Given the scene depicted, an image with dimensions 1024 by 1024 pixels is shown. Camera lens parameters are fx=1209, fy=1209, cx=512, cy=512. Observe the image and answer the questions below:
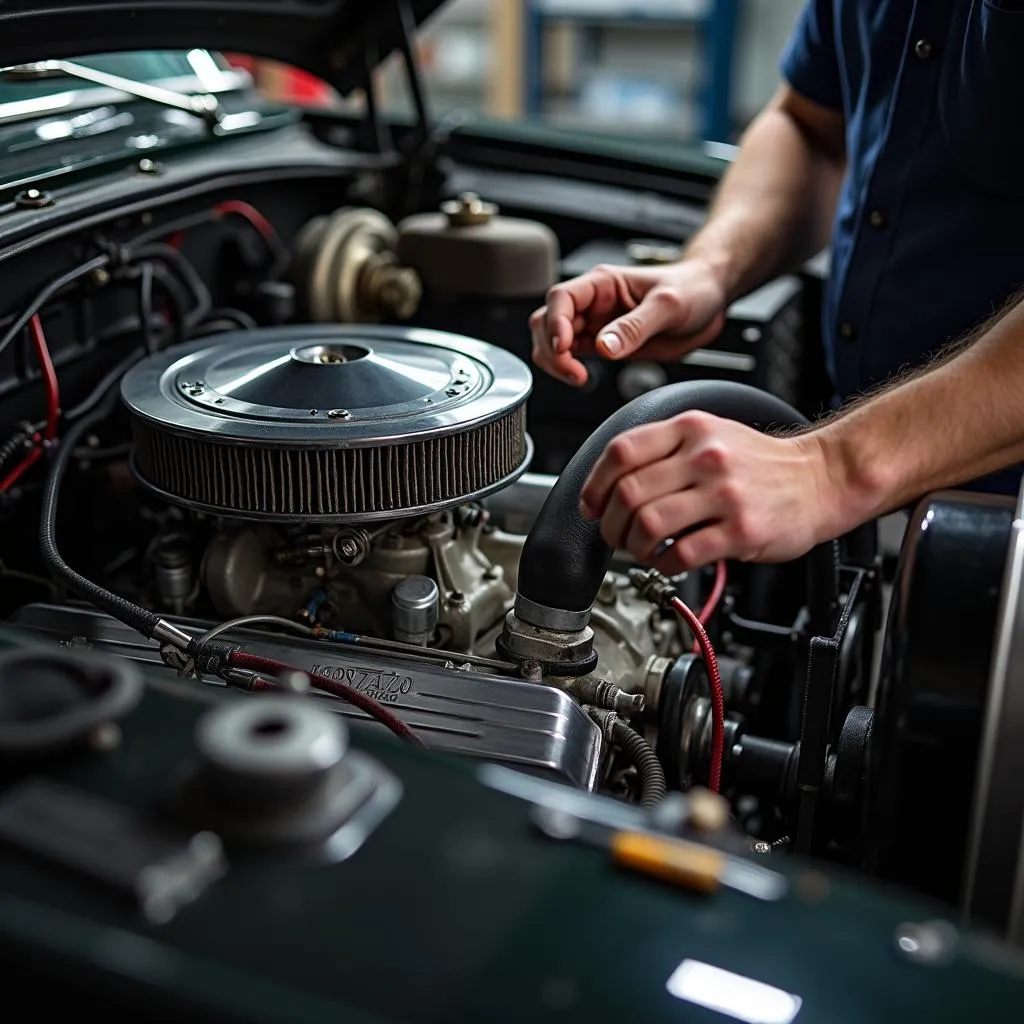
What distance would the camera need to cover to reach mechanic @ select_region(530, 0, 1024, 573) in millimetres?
825

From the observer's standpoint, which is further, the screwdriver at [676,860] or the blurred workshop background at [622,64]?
the blurred workshop background at [622,64]

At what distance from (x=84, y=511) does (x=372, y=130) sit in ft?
3.03

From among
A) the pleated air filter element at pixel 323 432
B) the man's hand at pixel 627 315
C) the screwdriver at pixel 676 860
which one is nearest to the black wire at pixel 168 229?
the pleated air filter element at pixel 323 432

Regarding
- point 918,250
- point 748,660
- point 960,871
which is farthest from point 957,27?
point 960,871

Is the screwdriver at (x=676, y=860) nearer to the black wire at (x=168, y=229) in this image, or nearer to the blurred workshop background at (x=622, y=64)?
the black wire at (x=168, y=229)

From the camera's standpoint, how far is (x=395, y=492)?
38.7 inches

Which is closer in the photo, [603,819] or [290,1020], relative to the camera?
[290,1020]

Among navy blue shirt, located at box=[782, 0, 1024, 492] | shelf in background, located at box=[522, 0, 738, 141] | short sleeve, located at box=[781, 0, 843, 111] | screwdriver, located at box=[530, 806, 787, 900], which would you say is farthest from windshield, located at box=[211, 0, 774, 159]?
screwdriver, located at box=[530, 806, 787, 900]

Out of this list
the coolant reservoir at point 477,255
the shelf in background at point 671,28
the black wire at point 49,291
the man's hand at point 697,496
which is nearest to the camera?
the man's hand at point 697,496

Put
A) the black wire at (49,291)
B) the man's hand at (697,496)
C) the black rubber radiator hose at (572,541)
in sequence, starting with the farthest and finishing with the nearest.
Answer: the black wire at (49,291) → the black rubber radiator hose at (572,541) → the man's hand at (697,496)

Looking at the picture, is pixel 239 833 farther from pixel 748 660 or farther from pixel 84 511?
pixel 748 660

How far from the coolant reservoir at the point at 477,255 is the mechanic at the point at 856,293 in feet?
0.75

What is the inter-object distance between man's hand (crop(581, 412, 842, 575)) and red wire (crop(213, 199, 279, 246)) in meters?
0.88

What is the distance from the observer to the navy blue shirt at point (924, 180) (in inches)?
46.5
